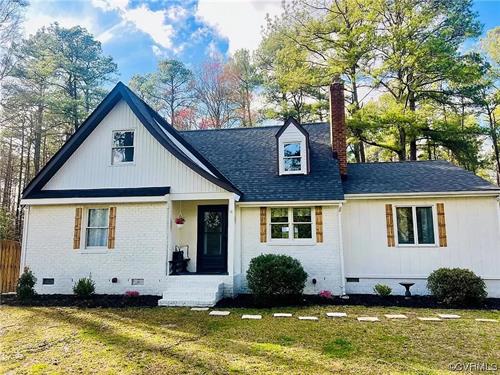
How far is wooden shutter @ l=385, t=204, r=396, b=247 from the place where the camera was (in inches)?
431

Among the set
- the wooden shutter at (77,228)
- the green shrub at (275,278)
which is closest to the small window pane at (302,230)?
the green shrub at (275,278)

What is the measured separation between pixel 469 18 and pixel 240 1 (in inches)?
623

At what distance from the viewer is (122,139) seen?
1159cm

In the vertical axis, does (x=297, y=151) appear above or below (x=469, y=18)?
below

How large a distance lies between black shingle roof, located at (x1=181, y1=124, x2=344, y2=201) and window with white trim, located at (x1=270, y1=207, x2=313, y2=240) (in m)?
0.55

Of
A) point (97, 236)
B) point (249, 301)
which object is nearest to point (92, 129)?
point (97, 236)

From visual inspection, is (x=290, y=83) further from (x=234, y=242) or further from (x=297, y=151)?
(x=234, y=242)

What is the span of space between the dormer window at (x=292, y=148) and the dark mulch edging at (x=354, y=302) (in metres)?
4.64

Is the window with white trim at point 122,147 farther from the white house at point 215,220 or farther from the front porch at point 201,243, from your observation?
the front porch at point 201,243

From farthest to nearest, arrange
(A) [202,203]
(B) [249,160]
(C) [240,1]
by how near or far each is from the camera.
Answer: (B) [249,160], (A) [202,203], (C) [240,1]

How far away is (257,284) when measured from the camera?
9.34m

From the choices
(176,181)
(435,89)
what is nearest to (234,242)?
(176,181)

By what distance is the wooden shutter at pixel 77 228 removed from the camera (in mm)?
10992

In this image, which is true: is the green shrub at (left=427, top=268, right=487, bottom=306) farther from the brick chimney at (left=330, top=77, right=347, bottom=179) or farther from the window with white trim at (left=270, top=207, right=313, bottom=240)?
the brick chimney at (left=330, top=77, right=347, bottom=179)
